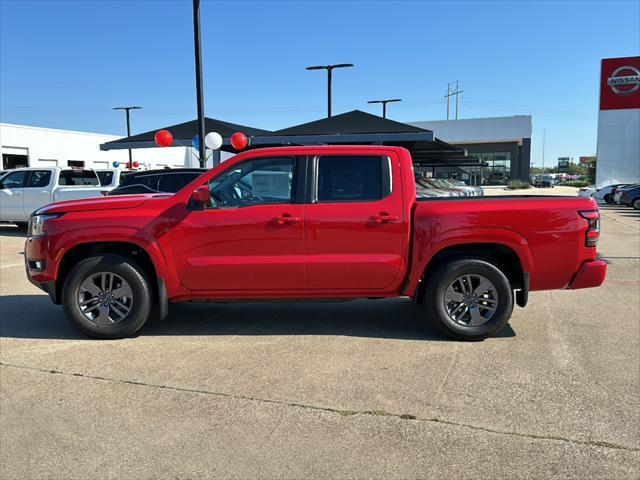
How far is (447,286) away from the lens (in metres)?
5.04

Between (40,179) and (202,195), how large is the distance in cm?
1225

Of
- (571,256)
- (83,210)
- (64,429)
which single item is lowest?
(64,429)

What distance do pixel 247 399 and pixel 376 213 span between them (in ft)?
6.89

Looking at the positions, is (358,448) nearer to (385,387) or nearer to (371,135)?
(385,387)

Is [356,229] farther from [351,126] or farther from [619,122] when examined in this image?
[619,122]

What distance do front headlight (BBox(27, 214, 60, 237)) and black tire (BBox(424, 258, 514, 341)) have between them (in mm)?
3758

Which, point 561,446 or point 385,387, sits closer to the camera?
point 561,446

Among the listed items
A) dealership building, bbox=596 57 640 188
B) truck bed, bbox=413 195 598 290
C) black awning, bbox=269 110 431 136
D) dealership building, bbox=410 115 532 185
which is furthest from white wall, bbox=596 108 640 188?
truck bed, bbox=413 195 598 290

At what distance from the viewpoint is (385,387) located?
13.1 feet

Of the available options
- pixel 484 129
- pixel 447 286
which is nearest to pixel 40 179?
pixel 447 286

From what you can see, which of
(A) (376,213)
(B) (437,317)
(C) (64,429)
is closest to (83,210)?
(C) (64,429)

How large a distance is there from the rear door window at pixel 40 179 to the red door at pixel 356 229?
12.5 meters

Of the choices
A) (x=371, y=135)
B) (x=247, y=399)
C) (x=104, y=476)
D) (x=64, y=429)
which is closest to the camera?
(x=104, y=476)

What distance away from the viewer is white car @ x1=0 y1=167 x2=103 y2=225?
14.8 m
